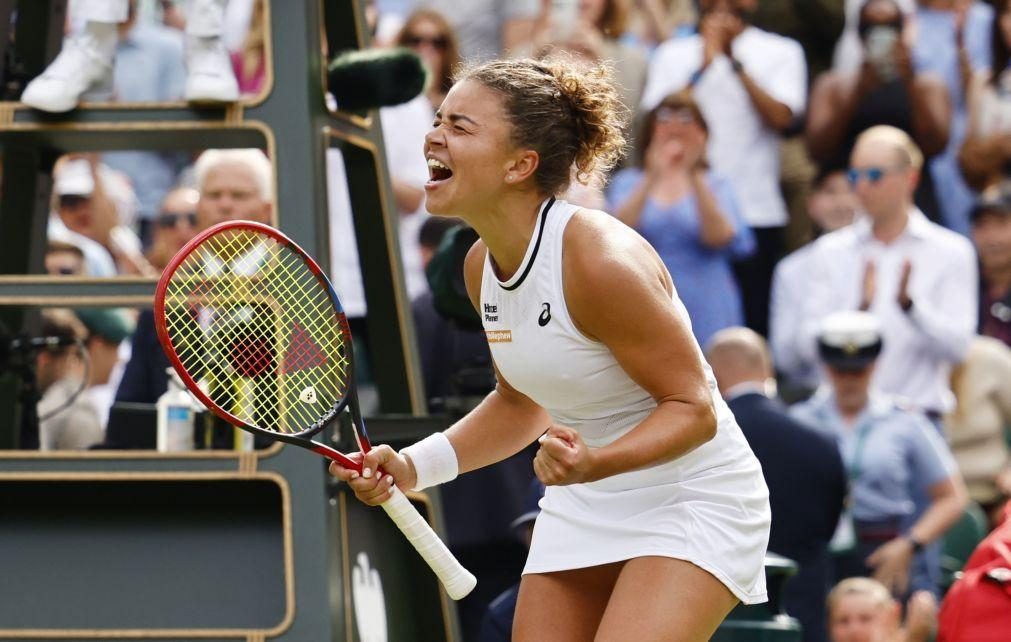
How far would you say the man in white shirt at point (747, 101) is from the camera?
28.0 ft

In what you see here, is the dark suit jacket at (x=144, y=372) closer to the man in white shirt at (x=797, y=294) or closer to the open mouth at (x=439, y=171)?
the open mouth at (x=439, y=171)

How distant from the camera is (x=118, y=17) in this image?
5.06 m

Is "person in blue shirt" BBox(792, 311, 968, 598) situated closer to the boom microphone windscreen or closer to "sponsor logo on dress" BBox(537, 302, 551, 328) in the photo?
the boom microphone windscreen

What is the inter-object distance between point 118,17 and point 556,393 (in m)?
2.16

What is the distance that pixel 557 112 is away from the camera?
3.72 metres

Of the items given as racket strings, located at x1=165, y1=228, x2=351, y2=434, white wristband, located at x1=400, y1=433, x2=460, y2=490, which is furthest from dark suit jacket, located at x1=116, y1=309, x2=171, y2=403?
white wristband, located at x1=400, y1=433, x2=460, y2=490

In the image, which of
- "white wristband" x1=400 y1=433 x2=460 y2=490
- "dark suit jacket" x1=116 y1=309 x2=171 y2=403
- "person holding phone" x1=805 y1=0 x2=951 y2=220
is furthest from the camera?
"person holding phone" x1=805 y1=0 x2=951 y2=220

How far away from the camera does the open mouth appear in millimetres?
3668

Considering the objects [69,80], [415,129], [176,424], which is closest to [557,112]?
[69,80]

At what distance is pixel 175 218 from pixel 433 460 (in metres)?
4.57

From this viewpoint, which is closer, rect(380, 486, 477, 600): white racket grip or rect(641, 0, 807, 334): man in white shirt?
rect(380, 486, 477, 600): white racket grip

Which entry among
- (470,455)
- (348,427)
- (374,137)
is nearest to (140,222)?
(374,137)

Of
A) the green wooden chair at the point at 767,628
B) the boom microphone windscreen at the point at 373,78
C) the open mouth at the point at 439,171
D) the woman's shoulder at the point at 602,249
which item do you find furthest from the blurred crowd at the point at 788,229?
the woman's shoulder at the point at 602,249

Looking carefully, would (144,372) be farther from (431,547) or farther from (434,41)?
(434,41)
